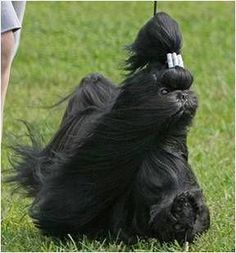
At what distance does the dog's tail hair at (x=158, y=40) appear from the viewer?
168 inches

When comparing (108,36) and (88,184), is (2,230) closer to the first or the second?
(88,184)

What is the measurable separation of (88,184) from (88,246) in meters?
0.28

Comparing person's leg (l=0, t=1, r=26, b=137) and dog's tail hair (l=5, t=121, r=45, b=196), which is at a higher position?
person's leg (l=0, t=1, r=26, b=137)

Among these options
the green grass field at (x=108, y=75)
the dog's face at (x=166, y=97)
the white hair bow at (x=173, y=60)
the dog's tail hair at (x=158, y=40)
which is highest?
the dog's tail hair at (x=158, y=40)

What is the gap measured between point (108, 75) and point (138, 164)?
568 centimetres

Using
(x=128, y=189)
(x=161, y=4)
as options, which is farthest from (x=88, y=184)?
(x=161, y=4)

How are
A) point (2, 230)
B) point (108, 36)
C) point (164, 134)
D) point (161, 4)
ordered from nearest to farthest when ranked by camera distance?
point (164, 134) → point (2, 230) → point (108, 36) → point (161, 4)

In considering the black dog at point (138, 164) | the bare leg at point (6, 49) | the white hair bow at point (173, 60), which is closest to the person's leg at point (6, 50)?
the bare leg at point (6, 49)

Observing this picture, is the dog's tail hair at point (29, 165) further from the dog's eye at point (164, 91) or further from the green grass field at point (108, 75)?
the dog's eye at point (164, 91)

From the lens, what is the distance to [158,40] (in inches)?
168

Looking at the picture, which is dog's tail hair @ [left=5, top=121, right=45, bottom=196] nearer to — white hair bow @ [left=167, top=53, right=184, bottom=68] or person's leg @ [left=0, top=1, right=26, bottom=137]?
person's leg @ [left=0, top=1, right=26, bottom=137]

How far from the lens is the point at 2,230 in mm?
4953

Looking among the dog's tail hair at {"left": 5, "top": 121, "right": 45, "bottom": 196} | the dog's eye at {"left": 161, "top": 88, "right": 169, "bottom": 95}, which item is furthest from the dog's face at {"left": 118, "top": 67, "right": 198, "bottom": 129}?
the dog's tail hair at {"left": 5, "top": 121, "right": 45, "bottom": 196}

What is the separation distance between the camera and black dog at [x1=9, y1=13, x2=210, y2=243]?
13.9 feet
